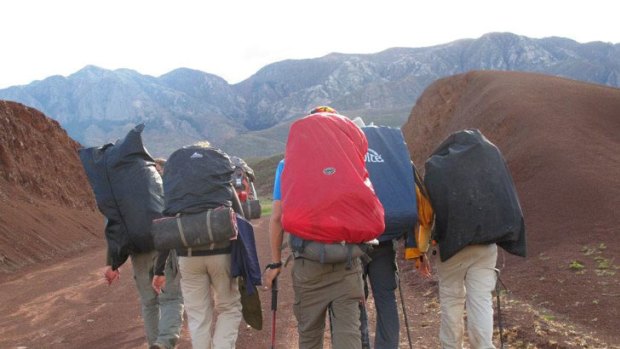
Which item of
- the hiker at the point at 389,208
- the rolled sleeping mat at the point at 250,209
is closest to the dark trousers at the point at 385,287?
the hiker at the point at 389,208

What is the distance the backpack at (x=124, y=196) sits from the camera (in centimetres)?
535

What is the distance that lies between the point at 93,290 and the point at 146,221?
6870 mm

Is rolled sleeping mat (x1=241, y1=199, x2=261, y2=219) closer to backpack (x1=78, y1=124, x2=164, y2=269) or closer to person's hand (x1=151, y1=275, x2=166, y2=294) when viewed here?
backpack (x1=78, y1=124, x2=164, y2=269)

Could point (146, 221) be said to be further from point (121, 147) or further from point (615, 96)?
point (615, 96)

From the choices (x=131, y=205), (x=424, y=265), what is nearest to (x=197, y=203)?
(x=131, y=205)

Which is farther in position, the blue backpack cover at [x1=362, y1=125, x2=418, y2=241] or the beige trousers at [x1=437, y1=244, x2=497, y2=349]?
the beige trousers at [x1=437, y1=244, x2=497, y2=349]

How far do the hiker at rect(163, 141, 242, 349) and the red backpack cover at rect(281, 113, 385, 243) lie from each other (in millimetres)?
1067

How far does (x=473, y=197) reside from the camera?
450 cm

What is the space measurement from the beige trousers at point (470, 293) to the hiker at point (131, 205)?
2.43 m

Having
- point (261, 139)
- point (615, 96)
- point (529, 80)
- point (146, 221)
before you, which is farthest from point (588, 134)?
point (261, 139)

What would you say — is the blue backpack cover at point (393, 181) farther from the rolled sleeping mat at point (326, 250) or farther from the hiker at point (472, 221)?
the rolled sleeping mat at point (326, 250)

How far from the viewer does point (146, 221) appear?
5.34m

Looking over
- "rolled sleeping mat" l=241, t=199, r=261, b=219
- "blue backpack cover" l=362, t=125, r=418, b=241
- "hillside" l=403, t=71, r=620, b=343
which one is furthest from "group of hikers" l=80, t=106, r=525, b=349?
"hillside" l=403, t=71, r=620, b=343

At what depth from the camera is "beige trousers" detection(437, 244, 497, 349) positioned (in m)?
4.54
